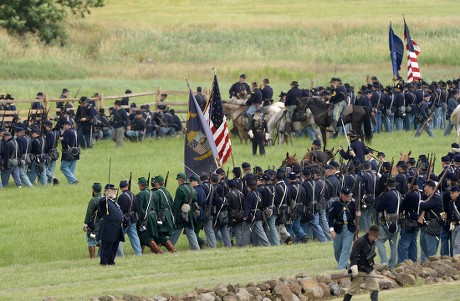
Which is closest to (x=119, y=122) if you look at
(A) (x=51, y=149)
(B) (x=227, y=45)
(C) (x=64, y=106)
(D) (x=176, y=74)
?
(C) (x=64, y=106)

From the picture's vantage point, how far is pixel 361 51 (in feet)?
244

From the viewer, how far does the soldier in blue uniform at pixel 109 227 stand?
1062 inches

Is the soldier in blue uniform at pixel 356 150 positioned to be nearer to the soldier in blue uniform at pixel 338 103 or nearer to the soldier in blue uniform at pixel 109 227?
the soldier in blue uniform at pixel 338 103

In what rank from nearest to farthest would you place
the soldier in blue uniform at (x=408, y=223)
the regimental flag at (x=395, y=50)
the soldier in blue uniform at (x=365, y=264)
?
1. the soldier in blue uniform at (x=365, y=264)
2. the soldier in blue uniform at (x=408, y=223)
3. the regimental flag at (x=395, y=50)

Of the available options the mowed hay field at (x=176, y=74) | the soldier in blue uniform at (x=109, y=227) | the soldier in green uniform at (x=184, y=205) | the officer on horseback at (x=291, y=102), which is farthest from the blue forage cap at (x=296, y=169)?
the officer on horseback at (x=291, y=102)

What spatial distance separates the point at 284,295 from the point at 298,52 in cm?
5587

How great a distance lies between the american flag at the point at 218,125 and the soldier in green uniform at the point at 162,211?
5219 mm

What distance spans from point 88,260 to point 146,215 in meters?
1.57

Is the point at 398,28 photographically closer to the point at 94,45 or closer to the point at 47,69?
the point at 94,45

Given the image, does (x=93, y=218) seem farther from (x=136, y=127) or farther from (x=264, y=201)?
(x=136, y=127)

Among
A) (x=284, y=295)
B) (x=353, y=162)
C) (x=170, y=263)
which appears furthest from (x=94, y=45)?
(x=284, y=295)

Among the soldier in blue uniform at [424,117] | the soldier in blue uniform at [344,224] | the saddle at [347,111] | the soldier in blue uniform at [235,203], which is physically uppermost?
the soldier in blue uniform at [344,224]

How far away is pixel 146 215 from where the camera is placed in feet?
94.9

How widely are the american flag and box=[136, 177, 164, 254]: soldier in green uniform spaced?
5.57 m
